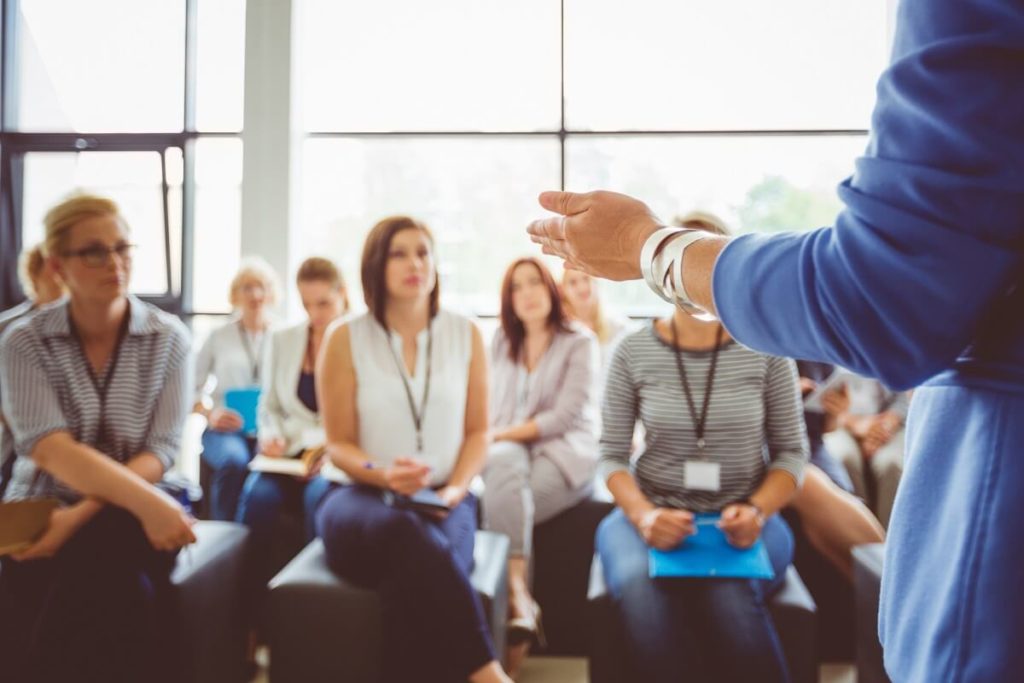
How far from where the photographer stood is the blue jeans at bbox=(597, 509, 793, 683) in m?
1.88

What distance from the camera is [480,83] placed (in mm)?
5496

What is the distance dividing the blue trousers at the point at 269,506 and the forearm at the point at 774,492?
1.78 meters

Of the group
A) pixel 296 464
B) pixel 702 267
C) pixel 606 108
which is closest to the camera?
pixel 702 267

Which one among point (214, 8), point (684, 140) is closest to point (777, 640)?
point (684, 140)

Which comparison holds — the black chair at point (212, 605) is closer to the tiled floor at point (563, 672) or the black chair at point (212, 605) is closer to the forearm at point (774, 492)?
the tiled floor at point (563, 672)

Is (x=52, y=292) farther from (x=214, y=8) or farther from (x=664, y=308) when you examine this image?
(x=664, y=308)

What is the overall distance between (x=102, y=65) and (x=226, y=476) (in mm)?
4029

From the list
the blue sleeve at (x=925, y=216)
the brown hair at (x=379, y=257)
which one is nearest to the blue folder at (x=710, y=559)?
the brown hair at (x=379, y=257)

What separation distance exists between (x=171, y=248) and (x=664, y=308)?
12.7 feet

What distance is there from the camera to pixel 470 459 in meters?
2.71

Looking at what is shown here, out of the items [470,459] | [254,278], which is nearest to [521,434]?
[470,459]

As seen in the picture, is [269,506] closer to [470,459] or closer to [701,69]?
[470,459]

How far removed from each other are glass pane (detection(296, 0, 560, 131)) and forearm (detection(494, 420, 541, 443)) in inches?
115

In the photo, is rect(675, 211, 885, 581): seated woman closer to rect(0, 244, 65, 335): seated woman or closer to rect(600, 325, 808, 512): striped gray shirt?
rect(600, 325, 808, 512): striped gray shirt
